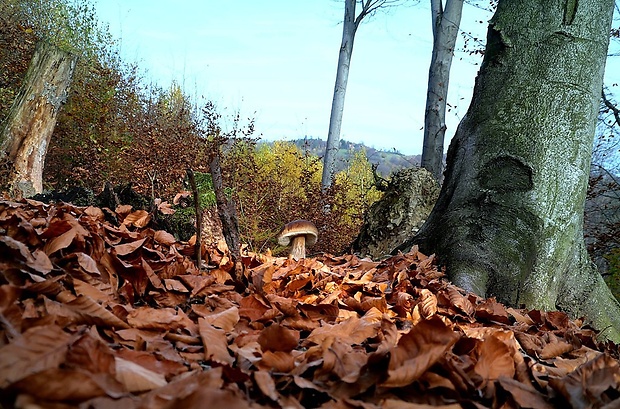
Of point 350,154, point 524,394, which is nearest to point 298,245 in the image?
point 524,394

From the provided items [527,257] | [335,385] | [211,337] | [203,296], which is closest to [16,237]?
[203,296]

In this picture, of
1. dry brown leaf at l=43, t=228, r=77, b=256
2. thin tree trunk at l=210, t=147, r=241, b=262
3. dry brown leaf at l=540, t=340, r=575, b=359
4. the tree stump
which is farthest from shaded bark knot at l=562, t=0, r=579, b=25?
dry brown leaf at l=43, t=228, r=77, b=256

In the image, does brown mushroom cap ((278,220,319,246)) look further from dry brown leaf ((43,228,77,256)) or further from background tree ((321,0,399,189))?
background tree ((321,0,399,189))

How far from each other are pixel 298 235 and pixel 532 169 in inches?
75.8

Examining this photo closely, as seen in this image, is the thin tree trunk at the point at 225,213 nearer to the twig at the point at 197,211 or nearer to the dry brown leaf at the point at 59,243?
the twig at the point at 197,211

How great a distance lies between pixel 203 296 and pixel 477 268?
6.08 feet

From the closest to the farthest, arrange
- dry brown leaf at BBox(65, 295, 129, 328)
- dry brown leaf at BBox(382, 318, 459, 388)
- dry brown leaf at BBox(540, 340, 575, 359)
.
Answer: dry brown leaf at BBox(382, 318, 459, 388)
dry brown leaf at BBox(65, 295, 129, 328)
dry brown leaf at BBox(540, 340, 575, 359)

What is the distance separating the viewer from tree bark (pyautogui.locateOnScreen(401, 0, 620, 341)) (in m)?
2.88

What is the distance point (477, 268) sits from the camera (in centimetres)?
286

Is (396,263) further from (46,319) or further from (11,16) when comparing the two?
(11,16)

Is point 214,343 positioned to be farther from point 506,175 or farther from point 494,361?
point 506,175

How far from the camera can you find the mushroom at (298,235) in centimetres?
372

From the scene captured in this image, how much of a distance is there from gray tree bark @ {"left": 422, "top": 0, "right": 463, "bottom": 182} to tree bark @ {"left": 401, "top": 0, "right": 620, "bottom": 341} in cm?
603

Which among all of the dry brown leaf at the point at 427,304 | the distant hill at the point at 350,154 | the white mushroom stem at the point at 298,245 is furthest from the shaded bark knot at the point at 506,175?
the distant hill at the point at 350,154
